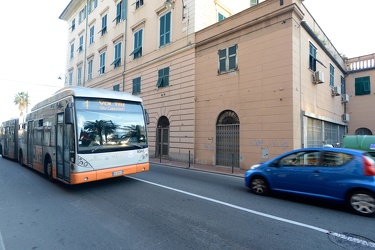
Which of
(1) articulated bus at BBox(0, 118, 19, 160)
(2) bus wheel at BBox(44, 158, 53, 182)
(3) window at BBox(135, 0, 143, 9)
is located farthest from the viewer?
(3) window at BBox(135, 0, 143, 9)

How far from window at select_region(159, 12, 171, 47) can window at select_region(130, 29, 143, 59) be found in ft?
9.00

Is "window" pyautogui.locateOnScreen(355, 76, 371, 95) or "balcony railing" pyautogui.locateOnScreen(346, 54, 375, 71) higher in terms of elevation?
"balcony railing" pyautogui.locateOnScreen(346, 54, 375, 71)

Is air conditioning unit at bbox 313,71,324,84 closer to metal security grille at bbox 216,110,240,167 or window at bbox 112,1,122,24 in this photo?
metal security grille at bbox 216,110,240,167

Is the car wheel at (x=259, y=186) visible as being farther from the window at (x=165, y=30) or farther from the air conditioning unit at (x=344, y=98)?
the air conditioning unit at (x=344, y=98)

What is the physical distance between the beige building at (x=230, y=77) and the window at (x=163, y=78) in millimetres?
74

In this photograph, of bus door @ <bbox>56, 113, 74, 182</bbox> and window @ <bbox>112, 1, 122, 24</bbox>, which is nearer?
bus door @ <bbox>56, 113, 74, 182</bbox>

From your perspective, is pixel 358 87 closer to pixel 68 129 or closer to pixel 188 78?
pixel 188 78

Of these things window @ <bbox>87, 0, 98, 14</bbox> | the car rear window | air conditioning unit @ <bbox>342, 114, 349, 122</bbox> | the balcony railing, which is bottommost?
the car rear window

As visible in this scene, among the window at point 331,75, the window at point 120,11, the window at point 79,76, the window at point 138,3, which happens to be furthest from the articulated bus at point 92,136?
the window at point 79,76

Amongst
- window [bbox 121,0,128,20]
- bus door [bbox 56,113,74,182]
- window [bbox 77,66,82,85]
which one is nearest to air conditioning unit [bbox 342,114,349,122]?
bus door [bbox 56,113,74,182]

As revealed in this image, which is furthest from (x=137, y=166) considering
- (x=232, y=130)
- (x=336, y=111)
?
(x=336, y=111)

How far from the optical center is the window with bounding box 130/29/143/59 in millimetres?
19266

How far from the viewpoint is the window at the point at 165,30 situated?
16609mm

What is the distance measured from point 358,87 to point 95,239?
23.2 metres
